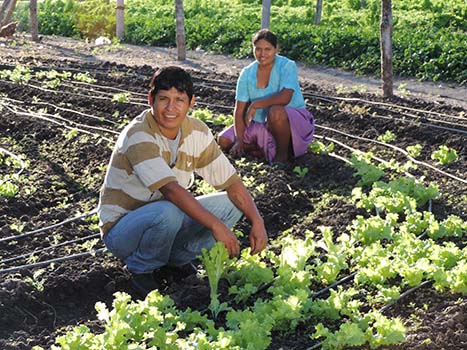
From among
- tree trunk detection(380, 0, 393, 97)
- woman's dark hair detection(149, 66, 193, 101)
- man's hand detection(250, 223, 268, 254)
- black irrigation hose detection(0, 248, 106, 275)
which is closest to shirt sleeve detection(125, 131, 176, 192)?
woman's dark hair detection(149, 66, 193, 101)

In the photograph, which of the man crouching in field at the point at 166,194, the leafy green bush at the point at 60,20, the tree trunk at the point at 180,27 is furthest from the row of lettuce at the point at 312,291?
the leafy green bush at the point at 60,20

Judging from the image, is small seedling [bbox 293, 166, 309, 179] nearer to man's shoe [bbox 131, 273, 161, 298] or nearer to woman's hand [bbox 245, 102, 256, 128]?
woman's hand [bbox 245, 102, 256, 128]

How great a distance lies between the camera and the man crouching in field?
500 cm

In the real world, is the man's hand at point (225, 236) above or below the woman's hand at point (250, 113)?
below

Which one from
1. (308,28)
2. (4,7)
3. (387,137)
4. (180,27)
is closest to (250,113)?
(387,137)

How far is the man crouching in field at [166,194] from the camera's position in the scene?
5.00 m

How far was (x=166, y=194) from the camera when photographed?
503 cm

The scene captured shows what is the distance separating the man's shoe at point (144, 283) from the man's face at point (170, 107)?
872 millimetres

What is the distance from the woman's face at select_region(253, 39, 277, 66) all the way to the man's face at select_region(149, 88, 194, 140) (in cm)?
258

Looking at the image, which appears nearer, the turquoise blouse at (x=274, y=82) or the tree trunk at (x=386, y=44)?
the turquoise blouse at (x=274, y=82)

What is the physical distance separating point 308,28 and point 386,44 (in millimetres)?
5236

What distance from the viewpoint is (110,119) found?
32.3 ft

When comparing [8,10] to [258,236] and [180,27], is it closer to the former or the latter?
[180,27]

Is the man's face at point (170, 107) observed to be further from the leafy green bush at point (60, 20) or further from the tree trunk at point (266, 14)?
the leafy green bush at point (60, 20)
